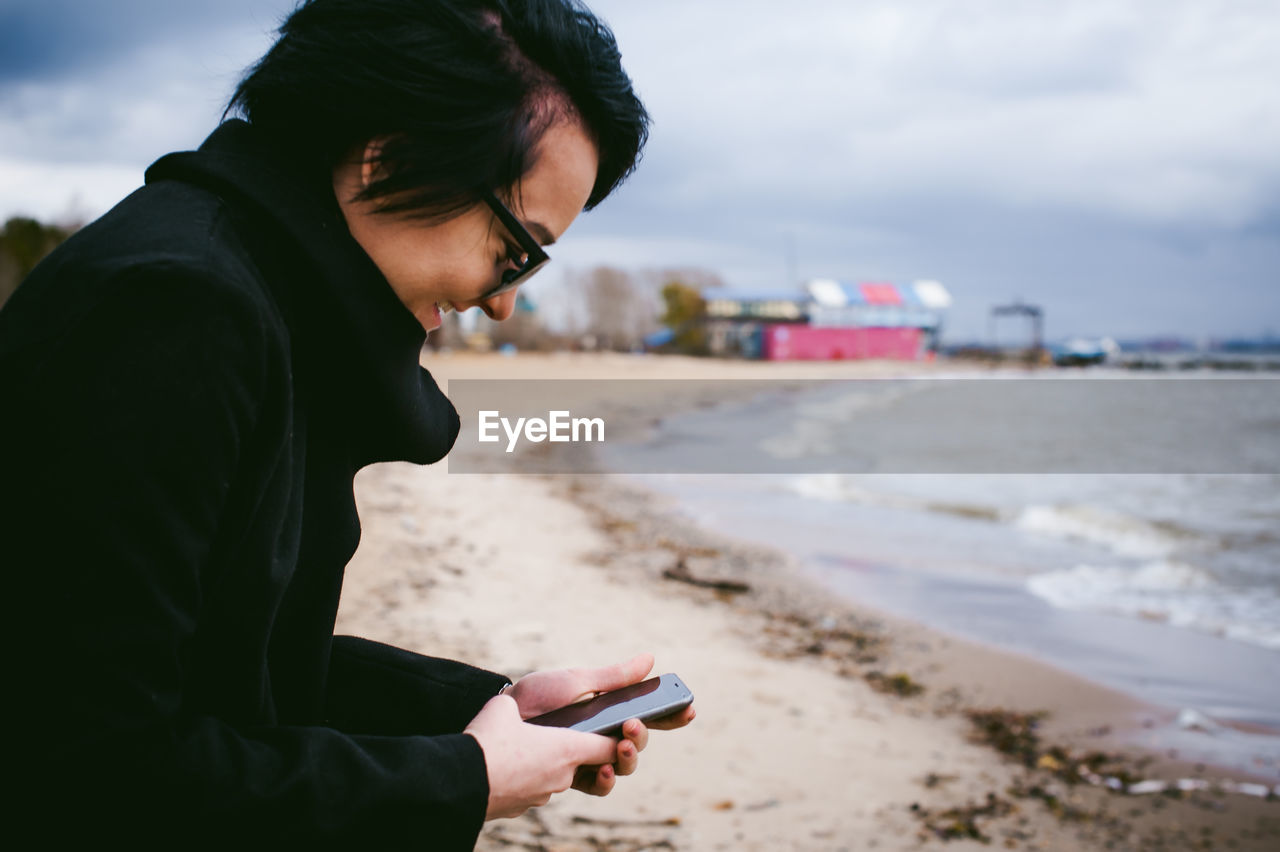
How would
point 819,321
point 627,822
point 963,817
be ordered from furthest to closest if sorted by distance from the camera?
point 819,321, point 963,817, point 627,822

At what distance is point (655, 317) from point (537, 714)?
278ft

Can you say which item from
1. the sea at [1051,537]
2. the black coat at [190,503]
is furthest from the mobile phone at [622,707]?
the sea at [1051,537]

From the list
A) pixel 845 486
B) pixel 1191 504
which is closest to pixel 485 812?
pixel 845 486

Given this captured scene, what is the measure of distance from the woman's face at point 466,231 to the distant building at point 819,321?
229 ft

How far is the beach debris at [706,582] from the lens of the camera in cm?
800

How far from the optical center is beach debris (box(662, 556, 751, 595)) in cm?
800

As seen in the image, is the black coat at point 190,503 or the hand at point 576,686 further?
the hand at point 576,686

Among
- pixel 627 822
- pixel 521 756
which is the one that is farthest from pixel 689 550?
pixel 521 756

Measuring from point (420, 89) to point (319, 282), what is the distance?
27cm

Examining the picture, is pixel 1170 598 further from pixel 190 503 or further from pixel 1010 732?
pixel 190 503

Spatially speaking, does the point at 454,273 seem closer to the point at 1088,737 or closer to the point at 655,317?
the point at 1088,737

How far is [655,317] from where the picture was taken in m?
85.6

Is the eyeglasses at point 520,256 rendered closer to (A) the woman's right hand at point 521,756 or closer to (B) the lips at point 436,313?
(B) the lips at point 436,313

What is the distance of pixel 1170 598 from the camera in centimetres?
878
